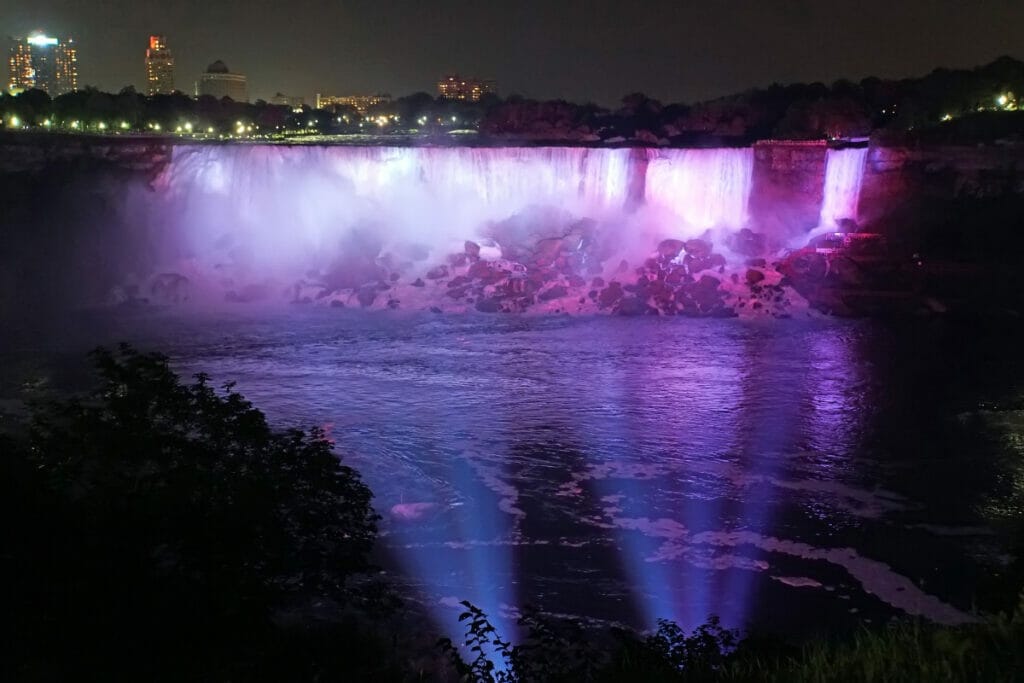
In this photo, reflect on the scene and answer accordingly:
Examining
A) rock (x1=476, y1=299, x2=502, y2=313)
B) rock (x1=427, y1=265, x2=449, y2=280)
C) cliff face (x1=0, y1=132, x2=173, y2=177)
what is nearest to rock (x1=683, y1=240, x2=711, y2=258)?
rock (x1=476, y1=299, x2=502, y2=313)

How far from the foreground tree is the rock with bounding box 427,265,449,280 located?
21487mm

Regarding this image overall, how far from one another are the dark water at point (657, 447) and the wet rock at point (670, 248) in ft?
14.8

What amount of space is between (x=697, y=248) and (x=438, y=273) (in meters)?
8.95

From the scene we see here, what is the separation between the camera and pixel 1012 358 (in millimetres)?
20234

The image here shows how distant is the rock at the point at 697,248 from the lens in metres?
28.4

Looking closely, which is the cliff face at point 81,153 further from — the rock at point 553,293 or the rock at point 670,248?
the rock at point 670,248

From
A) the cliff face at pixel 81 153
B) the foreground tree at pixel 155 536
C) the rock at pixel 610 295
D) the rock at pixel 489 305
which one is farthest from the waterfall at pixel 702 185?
the foreground tree at pixel 155 536

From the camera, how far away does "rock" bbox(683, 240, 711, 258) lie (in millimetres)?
28438

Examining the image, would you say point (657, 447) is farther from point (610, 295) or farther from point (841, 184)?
point (841, 184)

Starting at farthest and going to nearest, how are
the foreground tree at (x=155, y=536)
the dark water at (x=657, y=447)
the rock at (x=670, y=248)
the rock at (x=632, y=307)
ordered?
the rock at (x=670, y=248)
the rock at (x=632, y=307)
the dark water at (x=657, y=447)
the foreground tree at (x=155, y=536)

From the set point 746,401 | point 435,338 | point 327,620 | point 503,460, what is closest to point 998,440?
point 746,401

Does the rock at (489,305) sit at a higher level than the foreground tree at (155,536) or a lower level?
lower

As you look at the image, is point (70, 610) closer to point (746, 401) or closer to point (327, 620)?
point (327, 620)

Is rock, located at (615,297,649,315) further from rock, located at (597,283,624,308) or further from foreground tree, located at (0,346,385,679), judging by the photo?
foreground tree, located at (0,346,385,679)
